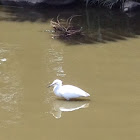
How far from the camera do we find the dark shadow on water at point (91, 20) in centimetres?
978

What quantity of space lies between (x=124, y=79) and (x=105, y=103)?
38.2 inches

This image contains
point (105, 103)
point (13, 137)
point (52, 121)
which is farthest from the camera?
point (105, 103)

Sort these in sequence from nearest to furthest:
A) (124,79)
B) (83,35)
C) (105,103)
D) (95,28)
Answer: (105,103)
(124,79)
(83,35)
(95,28)

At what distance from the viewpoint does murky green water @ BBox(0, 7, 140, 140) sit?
19.6ft

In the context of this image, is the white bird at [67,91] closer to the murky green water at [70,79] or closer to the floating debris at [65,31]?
the murky green water at [70,79]

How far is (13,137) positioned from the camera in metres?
5.76

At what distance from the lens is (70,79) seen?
7488 millimetres

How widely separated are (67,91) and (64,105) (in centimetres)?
20

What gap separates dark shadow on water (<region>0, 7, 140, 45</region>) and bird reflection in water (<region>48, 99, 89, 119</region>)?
2.74 meters

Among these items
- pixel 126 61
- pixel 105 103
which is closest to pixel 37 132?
pixel 105 103

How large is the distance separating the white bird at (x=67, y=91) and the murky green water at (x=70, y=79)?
12 cm

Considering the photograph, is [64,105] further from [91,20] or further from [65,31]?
[91,20]

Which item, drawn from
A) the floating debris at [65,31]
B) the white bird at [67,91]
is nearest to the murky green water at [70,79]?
the white bird at [67,91]

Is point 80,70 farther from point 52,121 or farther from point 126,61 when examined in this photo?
point 52,121
